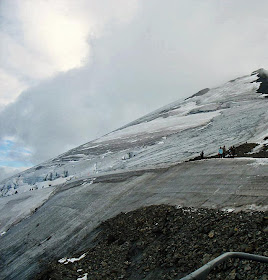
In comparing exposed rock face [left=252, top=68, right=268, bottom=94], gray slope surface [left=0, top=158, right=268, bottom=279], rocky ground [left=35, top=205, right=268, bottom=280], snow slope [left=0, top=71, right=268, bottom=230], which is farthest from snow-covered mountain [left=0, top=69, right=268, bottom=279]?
exposed rock face [left=252, top=68, right=268, bottom=94]

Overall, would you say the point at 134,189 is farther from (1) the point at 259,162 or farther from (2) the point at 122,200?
(1) the point at 259,162

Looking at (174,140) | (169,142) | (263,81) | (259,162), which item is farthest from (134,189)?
(263,81)

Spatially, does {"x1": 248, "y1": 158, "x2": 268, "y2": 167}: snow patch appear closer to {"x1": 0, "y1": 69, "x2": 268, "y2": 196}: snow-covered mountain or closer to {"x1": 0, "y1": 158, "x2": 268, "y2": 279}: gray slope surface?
{"x1": 0, "y1": 158, "x2": 268, "y2": 279}: gray slope surface

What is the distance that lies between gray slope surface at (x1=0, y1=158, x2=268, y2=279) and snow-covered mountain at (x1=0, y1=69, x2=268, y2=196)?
564cm

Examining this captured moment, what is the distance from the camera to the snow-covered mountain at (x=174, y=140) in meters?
31.6

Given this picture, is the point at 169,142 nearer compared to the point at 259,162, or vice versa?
the point at 259,162

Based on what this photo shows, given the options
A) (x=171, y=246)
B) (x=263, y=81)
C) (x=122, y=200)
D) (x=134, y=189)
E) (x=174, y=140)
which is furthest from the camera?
(x=263, y=81)

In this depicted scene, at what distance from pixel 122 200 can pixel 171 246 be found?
8.27 meters

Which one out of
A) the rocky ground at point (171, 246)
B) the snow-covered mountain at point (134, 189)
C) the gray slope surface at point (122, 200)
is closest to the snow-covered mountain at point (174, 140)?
the snow-covered mountain at point (134, 189)

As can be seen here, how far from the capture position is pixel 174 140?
39.4m

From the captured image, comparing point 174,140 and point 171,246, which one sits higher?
point 174,140

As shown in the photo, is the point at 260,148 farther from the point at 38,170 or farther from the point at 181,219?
the point at 38,170

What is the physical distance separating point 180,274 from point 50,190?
26699 mm

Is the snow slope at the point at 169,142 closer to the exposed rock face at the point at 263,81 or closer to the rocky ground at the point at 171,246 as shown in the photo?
the exposed rock face at the point at 263,81
